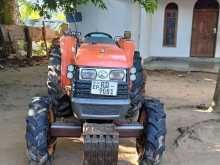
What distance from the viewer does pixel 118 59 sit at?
486 centimetres

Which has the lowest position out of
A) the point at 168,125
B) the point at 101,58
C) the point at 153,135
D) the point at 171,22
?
the point at 168,125

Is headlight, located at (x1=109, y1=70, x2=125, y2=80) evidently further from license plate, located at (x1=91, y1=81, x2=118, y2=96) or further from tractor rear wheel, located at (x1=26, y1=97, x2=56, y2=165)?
tractor rear wheel, located at (x1=26, y1=97, x2=56, y2=165)

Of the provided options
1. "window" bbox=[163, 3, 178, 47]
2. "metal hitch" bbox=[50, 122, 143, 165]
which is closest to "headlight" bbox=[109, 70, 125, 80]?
"metal hitch" bbox=[50, 122, 143, 165]

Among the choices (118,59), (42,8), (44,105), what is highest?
(42,8)

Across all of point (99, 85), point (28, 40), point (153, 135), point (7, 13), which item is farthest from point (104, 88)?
point (7, 13)

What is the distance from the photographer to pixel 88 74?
15.6 feet

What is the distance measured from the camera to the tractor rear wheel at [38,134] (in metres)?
4.76

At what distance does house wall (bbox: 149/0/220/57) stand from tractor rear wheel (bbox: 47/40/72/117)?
1234cm

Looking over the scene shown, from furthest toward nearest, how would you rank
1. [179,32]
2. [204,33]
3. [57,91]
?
[204,33] → [179,32] → [57,91]

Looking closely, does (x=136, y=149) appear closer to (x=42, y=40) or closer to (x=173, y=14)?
(x=173, y=14)

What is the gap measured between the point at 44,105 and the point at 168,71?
10730 mm

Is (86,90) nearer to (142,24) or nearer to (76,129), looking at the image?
(76,129)

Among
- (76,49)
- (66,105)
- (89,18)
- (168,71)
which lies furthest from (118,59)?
(89,18)

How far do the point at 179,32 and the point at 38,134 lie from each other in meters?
14.2
